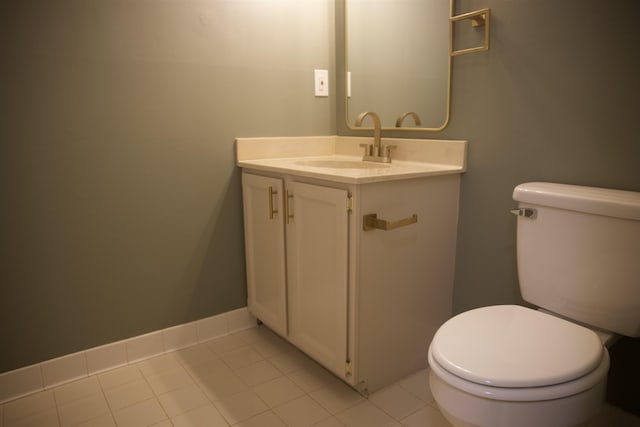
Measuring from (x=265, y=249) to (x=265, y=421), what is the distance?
0.70m

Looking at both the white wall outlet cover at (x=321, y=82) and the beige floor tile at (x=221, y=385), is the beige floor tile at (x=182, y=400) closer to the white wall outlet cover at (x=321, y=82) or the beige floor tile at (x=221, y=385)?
the beige floor tile at (x=221, y=385)

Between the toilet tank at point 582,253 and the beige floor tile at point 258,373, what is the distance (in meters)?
1.01

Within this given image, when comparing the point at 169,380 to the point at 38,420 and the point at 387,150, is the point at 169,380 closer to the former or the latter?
the point at 38,420

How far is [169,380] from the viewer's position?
1735mm

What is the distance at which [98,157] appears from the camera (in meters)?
1.68

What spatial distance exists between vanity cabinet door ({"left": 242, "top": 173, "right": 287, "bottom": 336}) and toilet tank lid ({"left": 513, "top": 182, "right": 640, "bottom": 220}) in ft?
2.97

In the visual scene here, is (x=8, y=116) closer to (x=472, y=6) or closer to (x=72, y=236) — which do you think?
(x=72, y=236)

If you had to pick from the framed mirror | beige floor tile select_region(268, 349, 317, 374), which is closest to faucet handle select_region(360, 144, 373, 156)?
the framed mirror

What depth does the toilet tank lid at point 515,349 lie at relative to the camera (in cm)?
95

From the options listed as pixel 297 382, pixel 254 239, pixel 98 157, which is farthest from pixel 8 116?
pixel 297 382

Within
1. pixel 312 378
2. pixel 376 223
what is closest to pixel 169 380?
pixel 312 378

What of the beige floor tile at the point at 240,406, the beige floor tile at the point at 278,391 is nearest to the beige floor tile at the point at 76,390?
the beige floor tile at the point at 240,406

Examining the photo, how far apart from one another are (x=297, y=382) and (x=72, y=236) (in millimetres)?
1049

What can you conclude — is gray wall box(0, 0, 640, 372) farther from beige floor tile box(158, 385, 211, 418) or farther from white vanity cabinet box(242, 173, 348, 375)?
beige floor tile box(158, 385, 211, 418)
